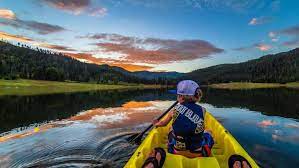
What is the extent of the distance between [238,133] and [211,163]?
12.5 metres

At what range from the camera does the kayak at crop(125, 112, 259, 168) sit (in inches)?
302

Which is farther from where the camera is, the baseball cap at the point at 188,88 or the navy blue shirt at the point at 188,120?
the baseball cap at the point at 188,88

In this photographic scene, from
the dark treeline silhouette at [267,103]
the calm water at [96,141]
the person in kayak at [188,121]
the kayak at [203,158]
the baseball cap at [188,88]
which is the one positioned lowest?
the calm water at [96,141]

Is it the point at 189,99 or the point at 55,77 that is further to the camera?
the point at 55,77

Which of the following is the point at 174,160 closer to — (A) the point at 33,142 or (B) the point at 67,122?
(A) the point at 33,142

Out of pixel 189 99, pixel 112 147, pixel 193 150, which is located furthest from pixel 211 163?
pixel 112 147

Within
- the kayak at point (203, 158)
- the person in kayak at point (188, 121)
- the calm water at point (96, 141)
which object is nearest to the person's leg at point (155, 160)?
the kayak at point (203, 158)

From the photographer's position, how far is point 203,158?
7.78 m

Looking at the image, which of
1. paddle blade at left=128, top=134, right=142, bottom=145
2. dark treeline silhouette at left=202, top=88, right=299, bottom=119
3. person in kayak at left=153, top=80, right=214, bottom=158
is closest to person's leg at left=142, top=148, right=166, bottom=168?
person in kayak at left=153, top=80, right=214, bottom=158

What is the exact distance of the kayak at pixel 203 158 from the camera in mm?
7664

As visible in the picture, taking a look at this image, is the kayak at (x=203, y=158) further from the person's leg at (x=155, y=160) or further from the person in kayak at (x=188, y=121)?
the person in kayak at (x=188, y=121)

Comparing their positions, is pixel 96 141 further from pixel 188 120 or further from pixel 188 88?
pixel 188 88

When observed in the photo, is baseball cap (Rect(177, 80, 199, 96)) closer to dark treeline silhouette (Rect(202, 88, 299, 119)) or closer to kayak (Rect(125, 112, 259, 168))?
kayak (Rect(125, 112, 259, 168))

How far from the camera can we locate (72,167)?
11.7 meters
